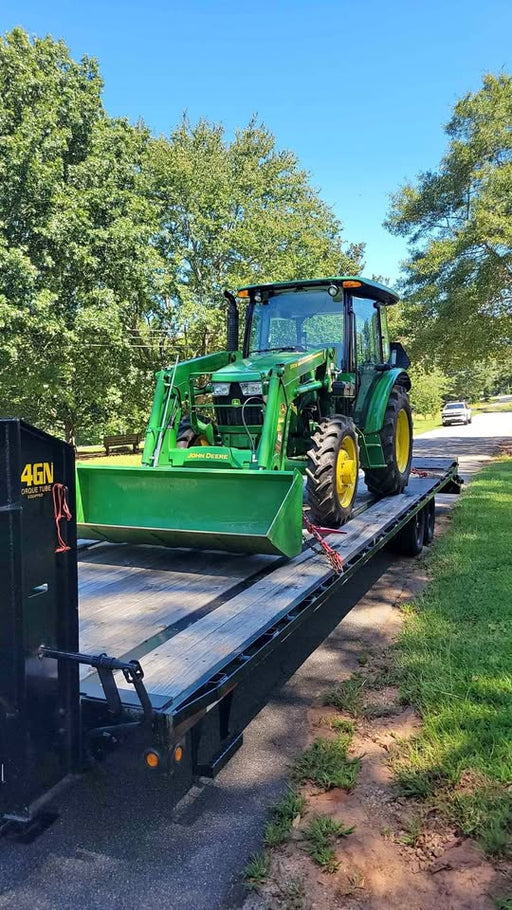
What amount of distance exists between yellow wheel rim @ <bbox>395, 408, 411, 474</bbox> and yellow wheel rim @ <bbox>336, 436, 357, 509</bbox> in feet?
6.21

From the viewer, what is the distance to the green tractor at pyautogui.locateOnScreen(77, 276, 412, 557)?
438 cm

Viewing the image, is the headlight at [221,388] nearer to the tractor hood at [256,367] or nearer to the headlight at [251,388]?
the tractor hood at [256,367]

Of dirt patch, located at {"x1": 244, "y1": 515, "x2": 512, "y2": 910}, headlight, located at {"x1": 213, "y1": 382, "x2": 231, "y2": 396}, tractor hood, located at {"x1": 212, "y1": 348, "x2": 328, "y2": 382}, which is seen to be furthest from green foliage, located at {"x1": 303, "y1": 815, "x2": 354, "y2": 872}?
headlight, located at {"x1": 213, "y1": 382, "x2": 231, "y2": 396}

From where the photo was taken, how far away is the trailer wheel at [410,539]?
709 centimetres

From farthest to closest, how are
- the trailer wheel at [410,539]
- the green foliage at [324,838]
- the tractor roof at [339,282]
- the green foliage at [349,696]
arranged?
the trailer wheel at [410,539]
the tractor roof at [339,282]
the green foliage at [349,696]
the green foliage at [324,838]

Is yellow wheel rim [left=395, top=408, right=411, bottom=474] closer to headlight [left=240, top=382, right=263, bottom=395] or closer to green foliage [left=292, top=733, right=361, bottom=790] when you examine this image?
headlight [left=240, top=382, right=263, bottom=395]

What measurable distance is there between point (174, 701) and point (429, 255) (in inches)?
732

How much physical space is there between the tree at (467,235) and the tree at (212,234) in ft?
17.4

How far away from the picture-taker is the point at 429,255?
1859 cm

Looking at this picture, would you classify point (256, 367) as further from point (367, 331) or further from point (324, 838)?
point (324, 838)

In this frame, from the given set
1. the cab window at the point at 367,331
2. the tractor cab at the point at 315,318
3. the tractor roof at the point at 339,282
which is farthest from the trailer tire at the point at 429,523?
the tractor roof at the point at 339,282

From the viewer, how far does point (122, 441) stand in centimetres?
2802

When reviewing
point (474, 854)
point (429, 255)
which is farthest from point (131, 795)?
point (429, 255)

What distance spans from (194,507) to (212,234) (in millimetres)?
21247
